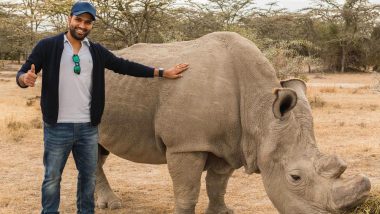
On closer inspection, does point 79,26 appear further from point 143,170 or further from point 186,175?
point 143,170

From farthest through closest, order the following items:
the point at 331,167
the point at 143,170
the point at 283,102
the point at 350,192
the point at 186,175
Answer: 1. the point at 143,170
2. the point at 186,175
3. the point at 283,102
4. the point at 331,167
5. the point at 350,192

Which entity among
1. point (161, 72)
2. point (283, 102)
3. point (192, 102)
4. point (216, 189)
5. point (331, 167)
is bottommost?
point (216, 189)

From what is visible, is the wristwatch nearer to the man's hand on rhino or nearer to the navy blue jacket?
the man's hand on rhino

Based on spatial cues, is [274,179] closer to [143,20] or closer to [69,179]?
[69,179]

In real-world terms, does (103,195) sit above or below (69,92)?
below

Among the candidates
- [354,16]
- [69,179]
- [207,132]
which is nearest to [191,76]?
[207,132]

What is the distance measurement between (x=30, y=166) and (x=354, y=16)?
33500mm

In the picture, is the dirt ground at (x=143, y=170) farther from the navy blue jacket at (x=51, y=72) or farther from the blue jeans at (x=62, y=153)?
the navy blue jacket at (x=51, y=72)

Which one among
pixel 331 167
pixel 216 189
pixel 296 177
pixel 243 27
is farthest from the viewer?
pixel 243 27

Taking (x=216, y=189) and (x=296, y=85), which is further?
(x=216, y=189)

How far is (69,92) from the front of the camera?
4.33m

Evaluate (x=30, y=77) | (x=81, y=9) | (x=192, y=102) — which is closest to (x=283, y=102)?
(x=192, y=102)

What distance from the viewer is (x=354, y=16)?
37.9 m

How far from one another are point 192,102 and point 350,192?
1.68 m
